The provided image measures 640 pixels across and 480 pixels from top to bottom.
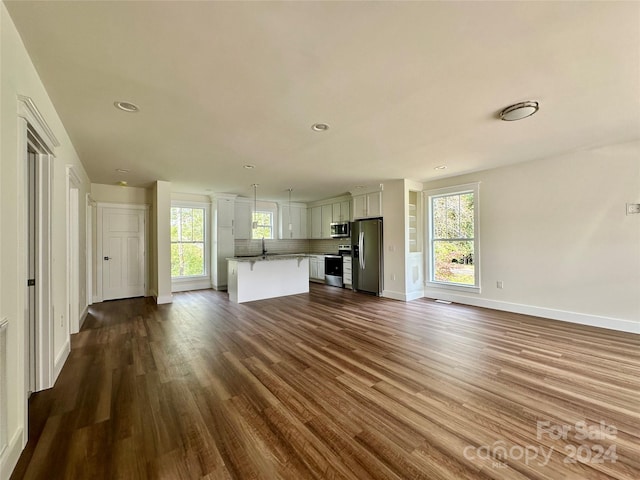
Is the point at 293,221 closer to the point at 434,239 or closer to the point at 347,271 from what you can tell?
the point at 347,271

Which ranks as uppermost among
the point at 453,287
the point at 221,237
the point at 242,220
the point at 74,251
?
the point at 242,220

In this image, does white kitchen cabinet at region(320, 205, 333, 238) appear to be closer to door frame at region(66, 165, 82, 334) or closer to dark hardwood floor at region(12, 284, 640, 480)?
dark hardwood floor at region(12, 284, 640, 480)

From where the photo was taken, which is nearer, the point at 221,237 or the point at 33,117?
the point at 33,117

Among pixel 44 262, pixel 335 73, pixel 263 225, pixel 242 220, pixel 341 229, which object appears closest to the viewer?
pixel 335 73

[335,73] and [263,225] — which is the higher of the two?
[335,73]

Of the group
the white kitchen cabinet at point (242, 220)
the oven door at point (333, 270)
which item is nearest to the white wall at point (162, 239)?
the white kitchen cabinet at point (242, 220)

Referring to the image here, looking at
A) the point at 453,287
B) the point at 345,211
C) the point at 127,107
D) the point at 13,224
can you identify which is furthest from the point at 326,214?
the point at 13,224

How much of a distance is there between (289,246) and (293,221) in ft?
2.98

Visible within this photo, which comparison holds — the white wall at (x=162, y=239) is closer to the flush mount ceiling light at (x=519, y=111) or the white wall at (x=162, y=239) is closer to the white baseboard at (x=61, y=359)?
the white baseboard at (x=61, y=359)

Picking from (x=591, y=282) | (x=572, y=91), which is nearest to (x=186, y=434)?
(x=572, y=91)

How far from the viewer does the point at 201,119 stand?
2695 millimetres

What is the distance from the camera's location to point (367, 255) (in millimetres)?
6414

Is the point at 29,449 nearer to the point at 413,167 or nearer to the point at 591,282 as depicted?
the point at 413,167

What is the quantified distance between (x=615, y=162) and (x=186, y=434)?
5905mm
